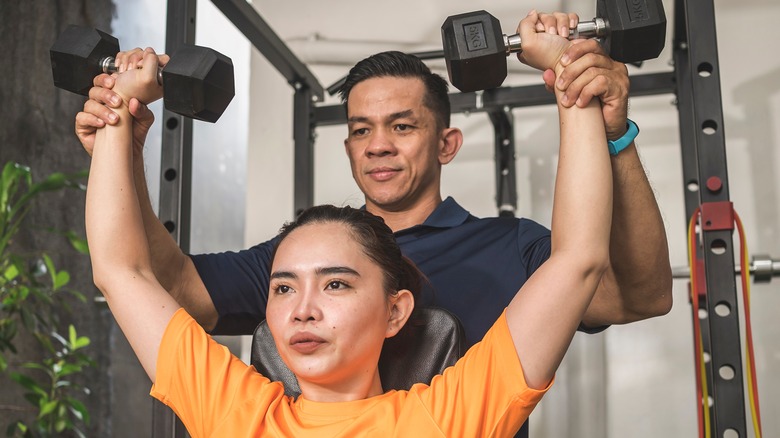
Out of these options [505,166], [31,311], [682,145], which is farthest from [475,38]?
[31,311]

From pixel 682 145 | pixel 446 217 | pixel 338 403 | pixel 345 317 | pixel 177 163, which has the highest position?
pixel 682 145

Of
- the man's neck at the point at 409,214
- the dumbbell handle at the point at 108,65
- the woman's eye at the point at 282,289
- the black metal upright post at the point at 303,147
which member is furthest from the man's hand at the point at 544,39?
the black metal upright post at the point at 303,147

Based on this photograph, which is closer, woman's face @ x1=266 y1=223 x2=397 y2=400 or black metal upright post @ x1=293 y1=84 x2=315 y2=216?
woman's face @ x1=266 y1=223 x2=397 y2=400

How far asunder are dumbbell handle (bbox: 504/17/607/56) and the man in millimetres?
41

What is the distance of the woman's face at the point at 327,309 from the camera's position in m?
1.08

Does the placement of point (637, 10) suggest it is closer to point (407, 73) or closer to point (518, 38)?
point (518, 38)

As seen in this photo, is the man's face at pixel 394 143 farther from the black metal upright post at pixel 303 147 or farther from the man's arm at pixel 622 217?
the black metal upright post at pixel 303 147

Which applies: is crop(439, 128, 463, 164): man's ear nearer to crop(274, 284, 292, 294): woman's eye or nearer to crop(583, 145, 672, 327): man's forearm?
crop(583, 145, 672, 327): man's forearm

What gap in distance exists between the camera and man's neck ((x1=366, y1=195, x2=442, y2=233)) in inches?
70.2

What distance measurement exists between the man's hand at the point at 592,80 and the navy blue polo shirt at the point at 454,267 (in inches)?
20.1

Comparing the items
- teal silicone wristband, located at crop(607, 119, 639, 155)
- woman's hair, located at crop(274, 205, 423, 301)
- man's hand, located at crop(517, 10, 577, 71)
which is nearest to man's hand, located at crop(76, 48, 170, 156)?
woman's hair, located at crop(274, 205, 423, 301)

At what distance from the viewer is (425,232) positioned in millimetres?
1724

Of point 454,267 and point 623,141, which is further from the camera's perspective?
point 454,267

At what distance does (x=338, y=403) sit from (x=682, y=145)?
59.5 inches
